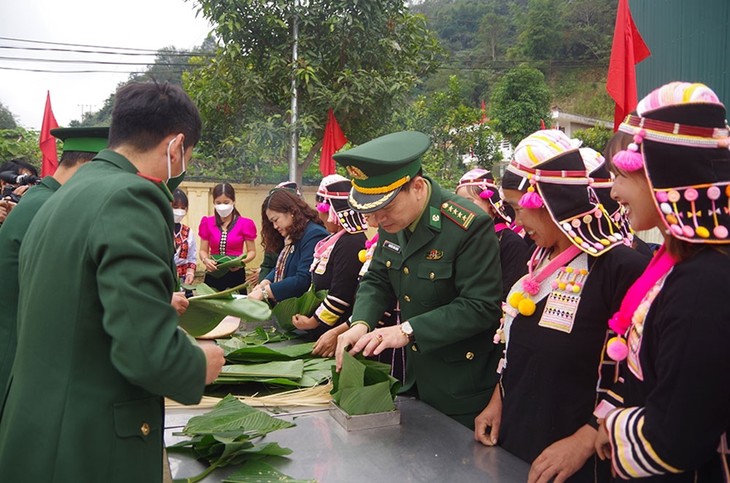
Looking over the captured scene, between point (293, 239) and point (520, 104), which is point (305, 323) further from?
point (520, 104)

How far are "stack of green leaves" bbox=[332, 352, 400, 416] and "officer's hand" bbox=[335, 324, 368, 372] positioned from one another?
0.04 meters

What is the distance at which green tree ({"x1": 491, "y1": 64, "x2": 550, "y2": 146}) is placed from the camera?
21625 mm

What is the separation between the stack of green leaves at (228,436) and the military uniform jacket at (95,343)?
391 millimetres

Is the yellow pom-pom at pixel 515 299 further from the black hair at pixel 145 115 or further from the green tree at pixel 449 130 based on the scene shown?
the green tree at pixel 449 130

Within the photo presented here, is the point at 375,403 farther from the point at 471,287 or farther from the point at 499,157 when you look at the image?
the point at 499,157

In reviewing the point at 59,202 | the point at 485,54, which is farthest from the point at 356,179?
the point at 485,54

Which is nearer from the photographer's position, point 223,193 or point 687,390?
point 687,390

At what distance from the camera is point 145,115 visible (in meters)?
1.52

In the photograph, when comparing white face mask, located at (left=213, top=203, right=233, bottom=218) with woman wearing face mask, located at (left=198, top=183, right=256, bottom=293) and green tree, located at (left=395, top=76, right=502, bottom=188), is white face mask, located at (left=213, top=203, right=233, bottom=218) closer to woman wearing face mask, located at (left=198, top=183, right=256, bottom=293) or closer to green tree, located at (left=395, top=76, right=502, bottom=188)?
woman wearing face mask, located at (left=198, top=183, right=256, bottom=293)

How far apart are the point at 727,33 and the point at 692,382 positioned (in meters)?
6.04

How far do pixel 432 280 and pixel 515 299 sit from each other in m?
0.45

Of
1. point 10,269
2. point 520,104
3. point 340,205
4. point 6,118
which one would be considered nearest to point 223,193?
point 340,205

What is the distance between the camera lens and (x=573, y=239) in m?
1.76

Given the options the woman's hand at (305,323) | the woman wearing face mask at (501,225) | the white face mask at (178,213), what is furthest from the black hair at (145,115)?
the white face mask at (178,213)
